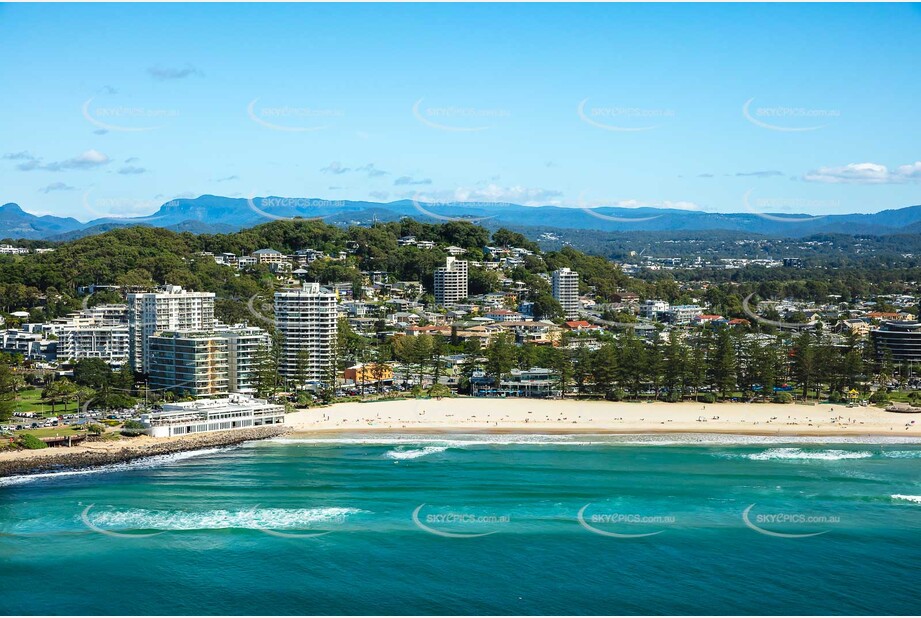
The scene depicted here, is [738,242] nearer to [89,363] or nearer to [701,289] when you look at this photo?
[701,289]

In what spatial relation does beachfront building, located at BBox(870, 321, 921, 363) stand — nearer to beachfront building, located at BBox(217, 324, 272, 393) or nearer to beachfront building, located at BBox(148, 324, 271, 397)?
beachfront building, located at BBox(217, 324, 272, 393)

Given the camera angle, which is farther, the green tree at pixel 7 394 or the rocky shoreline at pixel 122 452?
the green tree at pixel 7 394

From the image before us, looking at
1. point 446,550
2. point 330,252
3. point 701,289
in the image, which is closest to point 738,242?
point 701,289

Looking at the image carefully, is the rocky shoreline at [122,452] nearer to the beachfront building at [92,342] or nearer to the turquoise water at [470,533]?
the turquoise water at [470,533]

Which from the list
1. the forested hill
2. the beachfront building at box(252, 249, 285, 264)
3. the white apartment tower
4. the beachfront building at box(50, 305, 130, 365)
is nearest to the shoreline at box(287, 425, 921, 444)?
the beachfront building at box(50, 305, 130, 365)

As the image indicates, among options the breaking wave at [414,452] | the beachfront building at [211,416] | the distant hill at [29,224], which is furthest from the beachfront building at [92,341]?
the distant hill at [29,224]
